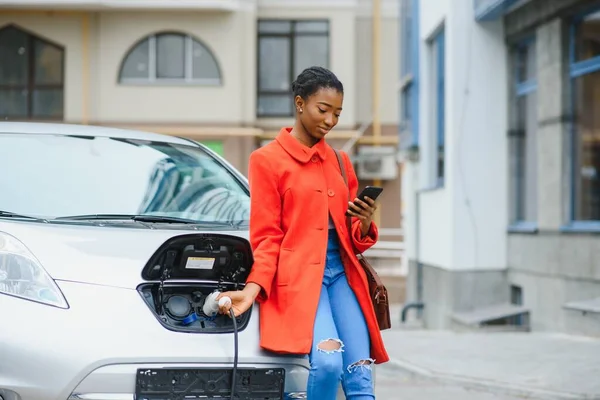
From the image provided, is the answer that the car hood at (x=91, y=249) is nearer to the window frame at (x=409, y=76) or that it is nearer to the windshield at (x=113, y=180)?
the windshield at (x=113, y=180)

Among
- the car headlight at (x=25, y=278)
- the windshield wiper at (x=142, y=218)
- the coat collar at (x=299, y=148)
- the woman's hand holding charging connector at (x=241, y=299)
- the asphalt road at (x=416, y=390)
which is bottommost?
the asphalt road at (x=416, y=390)

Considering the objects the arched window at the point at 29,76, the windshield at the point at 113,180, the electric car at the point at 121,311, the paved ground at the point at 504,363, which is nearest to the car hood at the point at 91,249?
the electric car at the point at 121,311

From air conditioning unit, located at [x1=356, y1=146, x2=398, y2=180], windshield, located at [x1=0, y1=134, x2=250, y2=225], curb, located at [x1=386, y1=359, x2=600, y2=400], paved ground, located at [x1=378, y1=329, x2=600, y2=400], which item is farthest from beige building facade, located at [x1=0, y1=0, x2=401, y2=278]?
windshield, located at [x1=0, y1=134, x2=250, y2=225]

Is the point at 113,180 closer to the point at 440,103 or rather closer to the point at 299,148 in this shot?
the point at 299,148

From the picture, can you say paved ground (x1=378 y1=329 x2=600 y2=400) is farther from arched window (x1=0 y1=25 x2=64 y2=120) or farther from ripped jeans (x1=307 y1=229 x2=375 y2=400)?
arched window (x1=0 y1=25 x2=64 y2=120)

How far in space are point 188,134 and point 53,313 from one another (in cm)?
2239

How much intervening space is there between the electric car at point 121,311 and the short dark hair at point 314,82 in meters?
0.68

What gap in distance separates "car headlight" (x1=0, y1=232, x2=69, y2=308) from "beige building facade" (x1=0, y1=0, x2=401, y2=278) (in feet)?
71.2

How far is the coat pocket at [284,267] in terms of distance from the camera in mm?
4434

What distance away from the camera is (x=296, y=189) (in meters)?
4.47

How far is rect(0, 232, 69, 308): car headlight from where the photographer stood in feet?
14.2

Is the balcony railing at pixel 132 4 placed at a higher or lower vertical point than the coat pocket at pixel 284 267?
higher

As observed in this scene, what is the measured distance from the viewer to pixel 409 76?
1839 cm

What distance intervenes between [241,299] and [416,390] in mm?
4516
